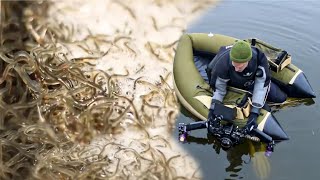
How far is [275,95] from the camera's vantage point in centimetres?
493

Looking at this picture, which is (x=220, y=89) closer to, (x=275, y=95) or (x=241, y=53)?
(x=241, y=53)

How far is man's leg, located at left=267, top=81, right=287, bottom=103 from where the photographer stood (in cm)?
492

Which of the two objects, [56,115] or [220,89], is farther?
[220,89]

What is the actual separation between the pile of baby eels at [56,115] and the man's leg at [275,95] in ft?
4.00

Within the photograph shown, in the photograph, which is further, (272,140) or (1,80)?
(272,140)

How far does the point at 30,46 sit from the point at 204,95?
6.52 feet

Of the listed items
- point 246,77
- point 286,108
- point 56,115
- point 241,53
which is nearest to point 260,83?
point 246,77

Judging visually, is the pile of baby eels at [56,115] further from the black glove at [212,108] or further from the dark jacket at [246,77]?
the dark jacket at [246,77]

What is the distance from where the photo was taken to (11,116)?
12.8 ft

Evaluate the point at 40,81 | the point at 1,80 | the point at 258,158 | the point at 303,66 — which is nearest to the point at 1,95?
the point at 1,80

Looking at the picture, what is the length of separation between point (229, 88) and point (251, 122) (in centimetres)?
51

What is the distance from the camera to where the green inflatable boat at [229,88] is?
4.49 metres

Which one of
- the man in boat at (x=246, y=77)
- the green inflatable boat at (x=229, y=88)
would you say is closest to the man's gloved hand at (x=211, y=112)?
the man in boat at (x=246, y=77)

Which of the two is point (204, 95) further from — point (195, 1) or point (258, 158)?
point (195, 1)
